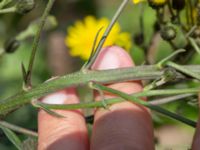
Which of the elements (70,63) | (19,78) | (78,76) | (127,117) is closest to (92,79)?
(78,76)

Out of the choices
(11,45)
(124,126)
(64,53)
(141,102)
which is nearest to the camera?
(141,102)

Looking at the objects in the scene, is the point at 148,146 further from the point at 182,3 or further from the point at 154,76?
the point at 182,3

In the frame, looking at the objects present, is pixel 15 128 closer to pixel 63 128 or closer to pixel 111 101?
pixel 63 128

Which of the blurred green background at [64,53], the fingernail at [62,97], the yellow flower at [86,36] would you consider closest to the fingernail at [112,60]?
the fingernail at [62,97]

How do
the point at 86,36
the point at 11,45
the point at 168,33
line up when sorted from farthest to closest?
the point at 86,36, the point at 11,45, the point at 168,33

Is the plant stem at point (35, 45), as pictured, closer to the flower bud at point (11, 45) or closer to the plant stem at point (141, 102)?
the plant stem at point (141, 102)

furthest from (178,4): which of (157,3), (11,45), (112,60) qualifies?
(11,45)

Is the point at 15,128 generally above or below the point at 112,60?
below
